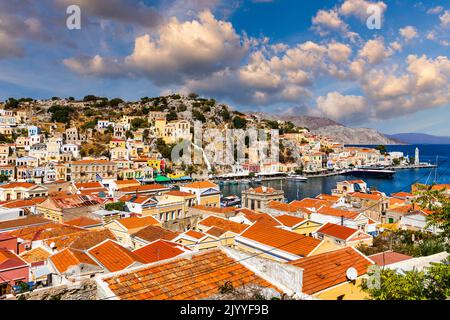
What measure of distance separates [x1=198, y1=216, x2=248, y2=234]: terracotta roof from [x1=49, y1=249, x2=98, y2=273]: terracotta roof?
7.42 metres

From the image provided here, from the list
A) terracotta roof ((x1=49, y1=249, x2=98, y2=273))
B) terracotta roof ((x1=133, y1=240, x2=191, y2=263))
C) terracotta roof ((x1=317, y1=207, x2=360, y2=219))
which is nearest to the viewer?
terracotta roof ((x1=49, y1=249, x2=98, y2=273))

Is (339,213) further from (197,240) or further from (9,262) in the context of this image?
(9,262)

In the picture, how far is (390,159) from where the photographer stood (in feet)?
355

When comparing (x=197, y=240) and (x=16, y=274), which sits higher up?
(x=197, y=240)

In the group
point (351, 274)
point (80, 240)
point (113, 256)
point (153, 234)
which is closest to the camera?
point (351, 274)

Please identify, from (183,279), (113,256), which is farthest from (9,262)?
(183,279)

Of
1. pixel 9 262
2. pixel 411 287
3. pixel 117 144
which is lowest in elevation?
pixel 9 262

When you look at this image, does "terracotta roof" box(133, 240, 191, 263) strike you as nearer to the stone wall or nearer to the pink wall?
the pink wall

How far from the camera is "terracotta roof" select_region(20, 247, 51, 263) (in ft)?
43.8

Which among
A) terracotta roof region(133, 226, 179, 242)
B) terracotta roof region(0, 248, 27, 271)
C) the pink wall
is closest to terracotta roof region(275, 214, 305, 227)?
terracotta roof region(133, 226, 179, 242)

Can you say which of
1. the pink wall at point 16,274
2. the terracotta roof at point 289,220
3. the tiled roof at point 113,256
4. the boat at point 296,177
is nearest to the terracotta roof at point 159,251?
the tiled roof at point 113,256

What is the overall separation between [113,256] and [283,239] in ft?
20.8

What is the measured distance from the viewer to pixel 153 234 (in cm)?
1608
